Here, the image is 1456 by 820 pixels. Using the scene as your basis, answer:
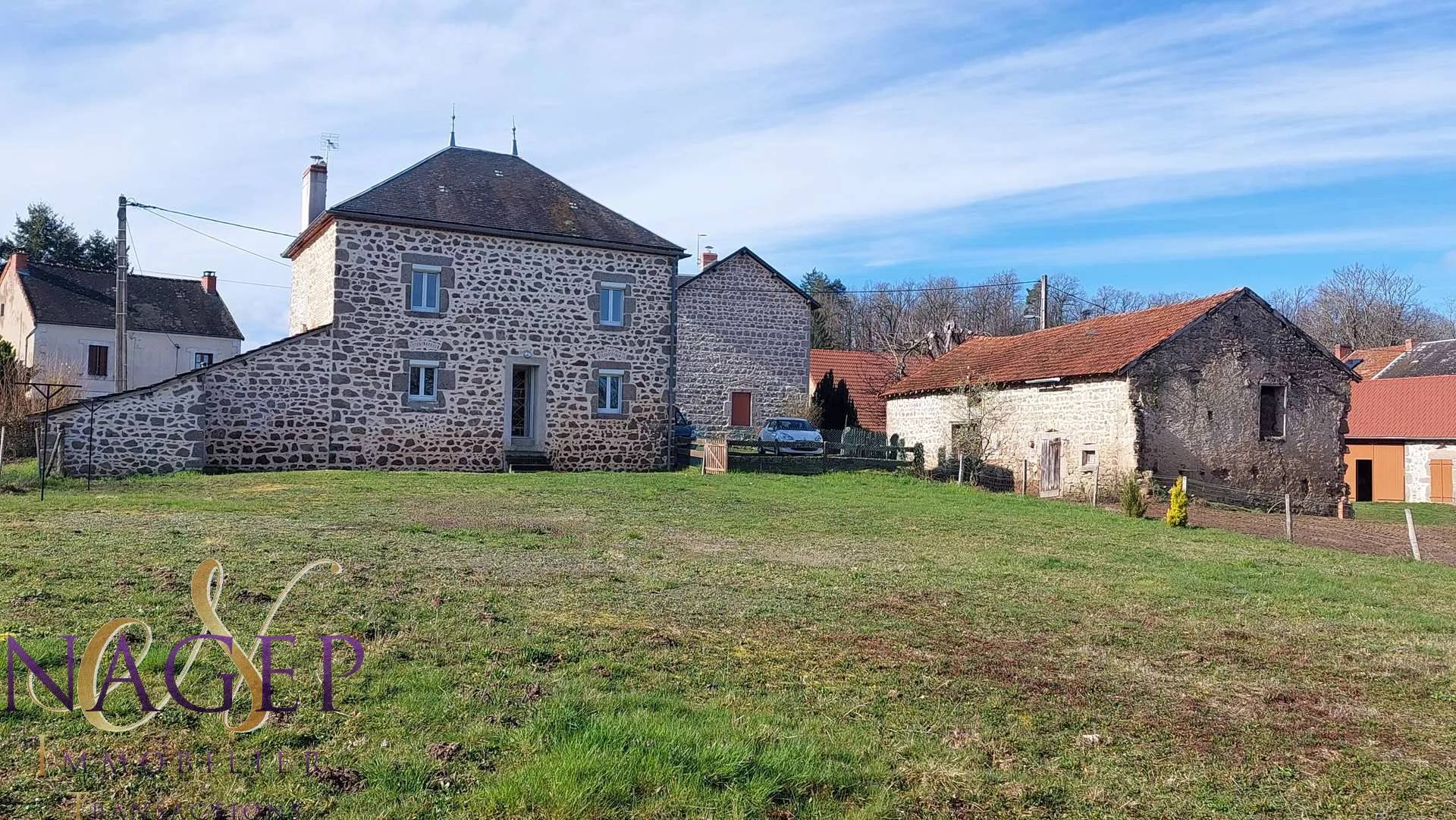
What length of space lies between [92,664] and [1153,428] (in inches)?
856

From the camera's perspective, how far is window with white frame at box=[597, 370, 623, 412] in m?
24.1

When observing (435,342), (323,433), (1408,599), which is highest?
(435,342)

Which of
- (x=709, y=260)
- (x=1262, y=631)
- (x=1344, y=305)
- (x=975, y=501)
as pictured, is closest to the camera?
(x=1262, y=631)

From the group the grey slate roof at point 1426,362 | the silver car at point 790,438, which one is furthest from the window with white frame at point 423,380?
the grey slate roof at point 1426,362

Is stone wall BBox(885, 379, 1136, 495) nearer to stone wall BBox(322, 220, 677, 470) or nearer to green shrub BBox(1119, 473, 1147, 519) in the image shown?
green shrub BBox(1119, 473, 1147, 519)

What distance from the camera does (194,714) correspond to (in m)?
4.57

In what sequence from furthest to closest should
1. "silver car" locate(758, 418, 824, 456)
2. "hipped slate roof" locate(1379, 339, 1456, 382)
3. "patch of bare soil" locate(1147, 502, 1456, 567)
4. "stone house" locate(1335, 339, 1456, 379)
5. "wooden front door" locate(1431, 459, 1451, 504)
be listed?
"stone house" locate(1335, 339, 1456, 379), "hipped slate roof" locate(1379, 339, 1456, 382), "wooden front door" locate(1431, 459, 1451, 504), "silver car" locate(758, 418, 824, 456), "patch of bare soil" locate(1147, 502, 1456, 567)

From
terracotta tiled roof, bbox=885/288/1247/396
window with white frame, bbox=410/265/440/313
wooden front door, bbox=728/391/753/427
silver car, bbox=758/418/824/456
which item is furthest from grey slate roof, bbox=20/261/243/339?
terracotta tiled roof, bbox=885/288/1247/396

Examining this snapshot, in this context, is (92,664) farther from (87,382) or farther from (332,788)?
(87,382)

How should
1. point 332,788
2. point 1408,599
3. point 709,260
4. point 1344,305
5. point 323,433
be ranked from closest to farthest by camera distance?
point 332,788 < point 1408,599 < point 323,433 < point 709,260 < point 1344,305

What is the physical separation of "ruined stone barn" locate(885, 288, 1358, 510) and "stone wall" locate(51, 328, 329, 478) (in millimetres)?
16543

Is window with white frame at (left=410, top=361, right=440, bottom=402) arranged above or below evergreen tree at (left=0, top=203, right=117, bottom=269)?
below

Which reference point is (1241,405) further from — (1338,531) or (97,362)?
(97,362)

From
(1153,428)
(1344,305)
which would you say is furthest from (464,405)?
(1344,305)
